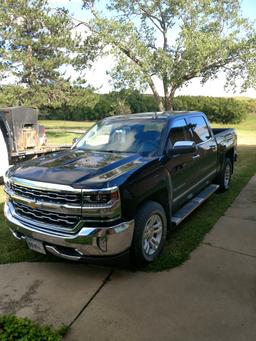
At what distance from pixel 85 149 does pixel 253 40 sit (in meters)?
15.9

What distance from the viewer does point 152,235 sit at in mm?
3840

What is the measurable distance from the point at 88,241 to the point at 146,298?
0.82 m

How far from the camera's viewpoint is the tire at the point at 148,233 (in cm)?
348

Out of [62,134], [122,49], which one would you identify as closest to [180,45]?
[122,49]

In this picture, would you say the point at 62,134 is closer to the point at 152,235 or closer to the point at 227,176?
the point at 227,176

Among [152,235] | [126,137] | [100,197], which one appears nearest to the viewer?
[100,197]

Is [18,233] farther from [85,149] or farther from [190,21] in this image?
[190,21]

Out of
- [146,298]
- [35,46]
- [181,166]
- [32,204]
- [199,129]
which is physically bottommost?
[146,298]

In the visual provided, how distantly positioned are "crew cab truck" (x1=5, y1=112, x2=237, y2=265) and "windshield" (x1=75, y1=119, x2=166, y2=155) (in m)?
0.01

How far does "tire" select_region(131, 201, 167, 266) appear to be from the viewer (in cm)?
348

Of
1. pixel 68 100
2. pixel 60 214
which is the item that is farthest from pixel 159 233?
pixel 68 100

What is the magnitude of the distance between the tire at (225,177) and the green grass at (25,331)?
4.72 m

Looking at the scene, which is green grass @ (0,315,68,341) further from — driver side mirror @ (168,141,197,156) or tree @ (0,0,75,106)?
tree @ (0,0,75,106)

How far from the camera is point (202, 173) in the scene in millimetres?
5453
